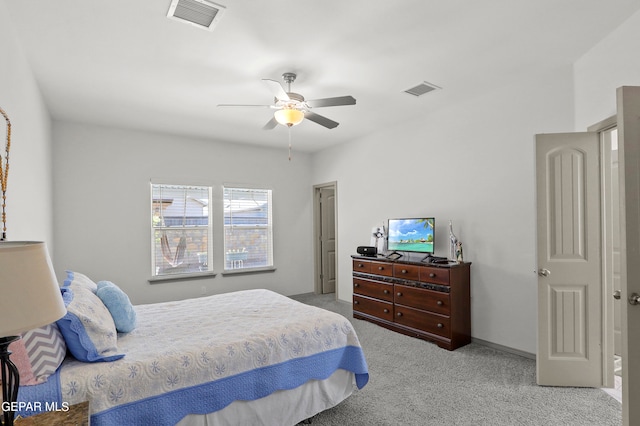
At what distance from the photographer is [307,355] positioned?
239 cm

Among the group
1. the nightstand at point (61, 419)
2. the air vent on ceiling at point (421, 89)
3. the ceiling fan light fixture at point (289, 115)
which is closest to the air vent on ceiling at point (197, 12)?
the ceiling fan light fixture at point (289, 115)

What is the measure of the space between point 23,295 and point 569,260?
135 inches

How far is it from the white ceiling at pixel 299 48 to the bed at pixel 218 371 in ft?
6.89

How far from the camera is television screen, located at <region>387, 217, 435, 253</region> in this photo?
4.22 metres

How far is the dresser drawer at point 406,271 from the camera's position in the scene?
13.4ft

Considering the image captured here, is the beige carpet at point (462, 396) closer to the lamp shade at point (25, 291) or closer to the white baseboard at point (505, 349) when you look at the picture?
the white baseboard at point (505, 349)

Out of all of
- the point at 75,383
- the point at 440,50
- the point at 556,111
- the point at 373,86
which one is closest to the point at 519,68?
the point at 556,111

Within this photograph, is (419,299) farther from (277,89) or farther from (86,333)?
(86,333)

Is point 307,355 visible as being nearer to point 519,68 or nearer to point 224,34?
point 224,34

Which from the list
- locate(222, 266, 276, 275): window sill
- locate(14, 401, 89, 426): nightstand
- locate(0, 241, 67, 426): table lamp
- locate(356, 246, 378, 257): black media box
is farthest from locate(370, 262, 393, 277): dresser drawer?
locate(0, 241, 67, 426): table lamp

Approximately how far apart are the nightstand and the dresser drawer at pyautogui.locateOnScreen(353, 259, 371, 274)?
3.80m

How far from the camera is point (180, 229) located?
211 inches

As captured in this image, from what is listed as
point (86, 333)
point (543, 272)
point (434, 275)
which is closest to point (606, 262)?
point (543, 272)

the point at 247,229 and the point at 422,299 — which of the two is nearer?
the point at 422,299
